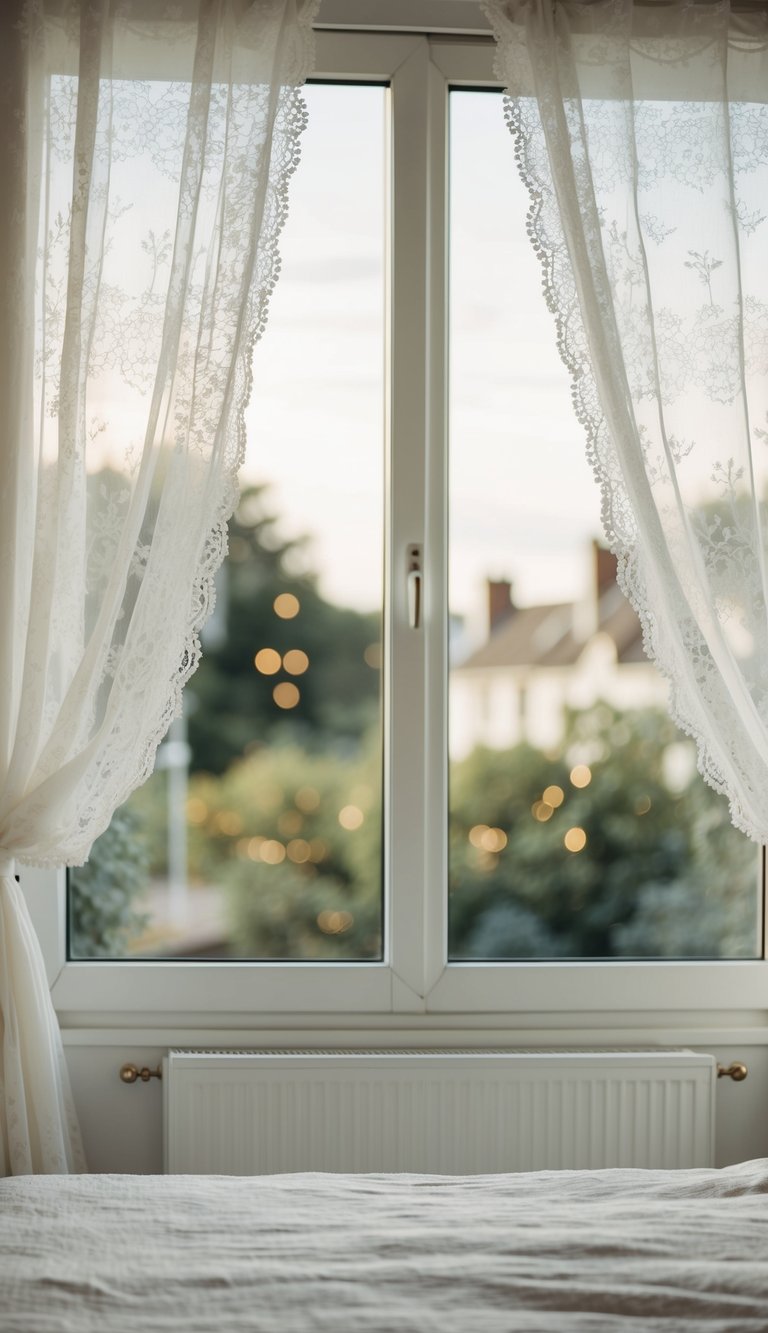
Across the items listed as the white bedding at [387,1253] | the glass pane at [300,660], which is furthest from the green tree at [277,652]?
the white bedding at [387,1253]

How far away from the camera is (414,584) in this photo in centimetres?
234

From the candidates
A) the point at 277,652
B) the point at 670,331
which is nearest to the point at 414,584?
the point at 277,652

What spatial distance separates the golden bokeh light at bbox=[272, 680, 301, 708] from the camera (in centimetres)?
242

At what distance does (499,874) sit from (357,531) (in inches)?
29.7

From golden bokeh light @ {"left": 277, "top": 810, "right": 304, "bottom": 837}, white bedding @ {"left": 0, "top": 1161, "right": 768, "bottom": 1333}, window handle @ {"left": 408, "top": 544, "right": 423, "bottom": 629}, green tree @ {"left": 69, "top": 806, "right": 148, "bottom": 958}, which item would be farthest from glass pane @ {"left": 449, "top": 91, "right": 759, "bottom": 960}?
white bedding @ {"left": 0, "top": 1161, "right": 768, "bottom": 1333}

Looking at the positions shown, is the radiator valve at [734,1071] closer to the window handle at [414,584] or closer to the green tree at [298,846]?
the green tree at [298,846]

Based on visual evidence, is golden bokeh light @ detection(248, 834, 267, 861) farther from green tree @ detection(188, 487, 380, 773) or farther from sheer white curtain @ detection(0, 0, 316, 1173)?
sheer white curtain @ detection(0, 0, 316, 1173)

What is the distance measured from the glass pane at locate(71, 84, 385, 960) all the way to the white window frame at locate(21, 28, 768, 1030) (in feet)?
0.21

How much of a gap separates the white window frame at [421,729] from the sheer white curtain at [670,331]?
0.21 m

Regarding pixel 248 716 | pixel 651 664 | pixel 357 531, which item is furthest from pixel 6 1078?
pixel 651 664

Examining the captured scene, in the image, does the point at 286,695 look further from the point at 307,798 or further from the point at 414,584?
the point at 414,584

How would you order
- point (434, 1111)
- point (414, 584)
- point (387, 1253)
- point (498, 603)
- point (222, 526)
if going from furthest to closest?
point (498, 603) < point (414, 584) < point (434, 1111) < point (222, 526) < point (387, 1253)

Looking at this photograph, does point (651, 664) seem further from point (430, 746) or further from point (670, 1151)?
point (670, 1151)

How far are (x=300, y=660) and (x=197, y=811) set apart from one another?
37cm
